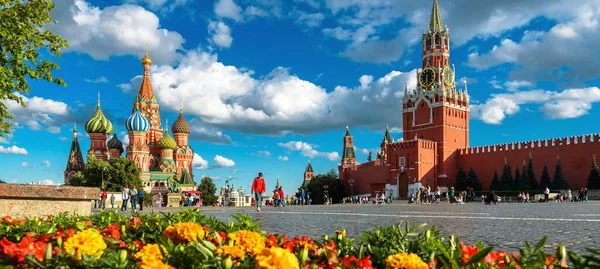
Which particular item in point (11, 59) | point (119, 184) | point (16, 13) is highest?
point (16, 13)

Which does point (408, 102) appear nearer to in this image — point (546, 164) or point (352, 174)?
point (352, 174)

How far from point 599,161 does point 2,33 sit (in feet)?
140

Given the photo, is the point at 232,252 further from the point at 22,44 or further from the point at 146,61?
the point at 146,61

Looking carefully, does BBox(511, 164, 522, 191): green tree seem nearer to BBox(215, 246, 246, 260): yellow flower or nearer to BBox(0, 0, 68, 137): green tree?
BBox(0, 0, 68, 137): green tree

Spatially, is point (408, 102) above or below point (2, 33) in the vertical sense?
above

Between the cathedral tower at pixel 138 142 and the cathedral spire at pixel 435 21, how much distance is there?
127ft

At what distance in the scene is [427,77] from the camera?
5825cm

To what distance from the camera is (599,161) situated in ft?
131

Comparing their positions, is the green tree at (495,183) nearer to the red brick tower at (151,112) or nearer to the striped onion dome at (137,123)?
the striped onion dome at (137,123)

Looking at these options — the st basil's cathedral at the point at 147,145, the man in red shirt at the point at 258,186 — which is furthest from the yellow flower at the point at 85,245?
the st basil's cathedral at the point at 147,145

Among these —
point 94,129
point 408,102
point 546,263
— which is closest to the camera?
point 546,263

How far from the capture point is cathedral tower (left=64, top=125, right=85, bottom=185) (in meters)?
65.7

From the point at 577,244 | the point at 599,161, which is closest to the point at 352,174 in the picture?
the point at 599,161

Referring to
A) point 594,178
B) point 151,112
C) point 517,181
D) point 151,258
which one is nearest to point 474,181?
point 517,181
